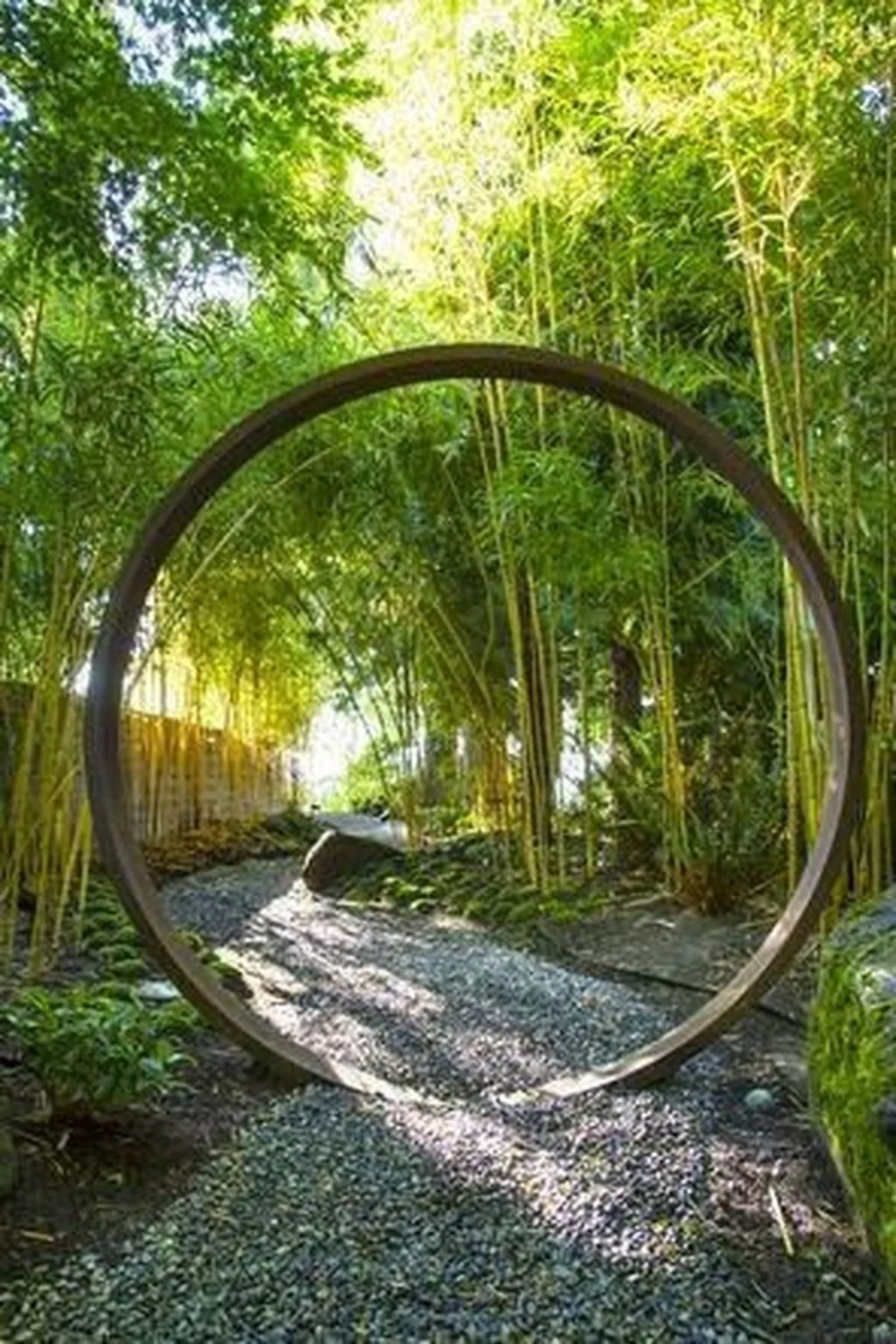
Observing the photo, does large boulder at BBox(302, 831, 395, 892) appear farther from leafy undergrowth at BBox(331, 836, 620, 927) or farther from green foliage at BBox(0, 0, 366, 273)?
green foliage at BBox(0, 0, 366, 273)

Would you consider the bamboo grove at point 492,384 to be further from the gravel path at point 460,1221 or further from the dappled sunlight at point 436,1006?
the gravel path at point 460,1221

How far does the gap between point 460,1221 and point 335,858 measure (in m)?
3.99

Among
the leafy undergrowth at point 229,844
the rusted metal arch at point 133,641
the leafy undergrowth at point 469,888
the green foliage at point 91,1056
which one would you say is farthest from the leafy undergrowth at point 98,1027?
the leafy undergrowth at point 229,844

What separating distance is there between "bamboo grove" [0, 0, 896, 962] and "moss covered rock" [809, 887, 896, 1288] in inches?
42.8

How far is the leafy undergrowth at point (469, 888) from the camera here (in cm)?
466

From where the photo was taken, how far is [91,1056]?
213 cm

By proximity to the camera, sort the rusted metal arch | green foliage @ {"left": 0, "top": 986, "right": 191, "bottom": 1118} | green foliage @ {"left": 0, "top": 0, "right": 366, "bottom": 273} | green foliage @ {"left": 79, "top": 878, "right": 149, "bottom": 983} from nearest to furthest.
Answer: green foliage @ {"left": 0, "top": 986, "right": 191, "bottom": 1118}, green foliage @ {"left": 0, "top": 0, "right": 366, "bottom": 273}, the rusted metal arch, green foliage @ {"left": 79, "top": 878, "right": 149, "bottom": 983}

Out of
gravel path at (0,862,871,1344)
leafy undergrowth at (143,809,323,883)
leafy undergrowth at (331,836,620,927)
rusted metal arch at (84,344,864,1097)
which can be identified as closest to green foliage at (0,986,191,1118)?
gravel path at (0,862,871,1344)

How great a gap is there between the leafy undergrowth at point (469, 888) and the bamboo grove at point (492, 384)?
0.43 ft

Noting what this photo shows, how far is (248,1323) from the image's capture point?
1.64 meters

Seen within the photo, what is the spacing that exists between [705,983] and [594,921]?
2.64 ft

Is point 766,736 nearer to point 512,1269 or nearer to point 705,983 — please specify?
point 705,983

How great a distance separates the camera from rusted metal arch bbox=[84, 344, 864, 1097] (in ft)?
8.68

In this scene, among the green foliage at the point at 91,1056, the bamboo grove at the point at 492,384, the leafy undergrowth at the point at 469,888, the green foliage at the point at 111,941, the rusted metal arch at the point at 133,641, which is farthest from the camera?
the leafy undergrowth at the point at 469,888
